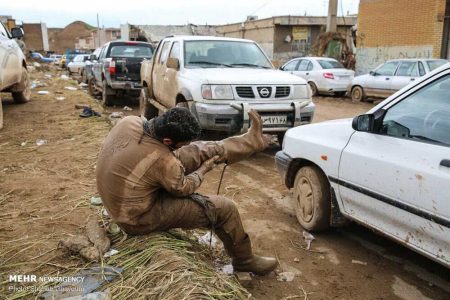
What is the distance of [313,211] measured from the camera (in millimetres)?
3891

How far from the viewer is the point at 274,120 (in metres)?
6.29

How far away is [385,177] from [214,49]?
506 cm

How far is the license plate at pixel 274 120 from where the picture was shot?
621 centimetres

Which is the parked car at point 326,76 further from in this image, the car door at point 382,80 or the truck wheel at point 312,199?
the truck wheel at point 312,199

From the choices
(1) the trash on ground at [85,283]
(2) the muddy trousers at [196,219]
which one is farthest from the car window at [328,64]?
(1) the trash on ground at [85,283]

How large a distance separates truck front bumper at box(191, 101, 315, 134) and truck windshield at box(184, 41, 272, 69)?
126 cm

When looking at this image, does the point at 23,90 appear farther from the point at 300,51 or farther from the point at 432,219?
the point at 300,51

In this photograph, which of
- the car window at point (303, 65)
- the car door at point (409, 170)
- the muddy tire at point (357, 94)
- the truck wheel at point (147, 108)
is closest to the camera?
the car door at point (409, 170)

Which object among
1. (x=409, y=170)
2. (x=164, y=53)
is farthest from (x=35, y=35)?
(x=409, y=170)

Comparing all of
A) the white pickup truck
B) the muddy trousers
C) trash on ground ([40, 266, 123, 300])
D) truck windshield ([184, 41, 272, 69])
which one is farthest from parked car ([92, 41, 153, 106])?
trash on ground ([40, 266, 123, 300])

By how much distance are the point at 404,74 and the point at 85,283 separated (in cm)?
1202

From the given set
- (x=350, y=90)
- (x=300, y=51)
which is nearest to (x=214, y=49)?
(x=350, y=90)

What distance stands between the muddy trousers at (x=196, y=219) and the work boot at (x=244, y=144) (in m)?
0.37

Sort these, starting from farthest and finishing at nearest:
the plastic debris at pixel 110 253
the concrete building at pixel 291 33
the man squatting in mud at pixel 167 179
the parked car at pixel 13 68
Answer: the concrete building at pixel 291 33 → the parked car at pixel 13 68 → the plastic debris at pixel 110 253 → the man squatting in mud at pixel 167 179
